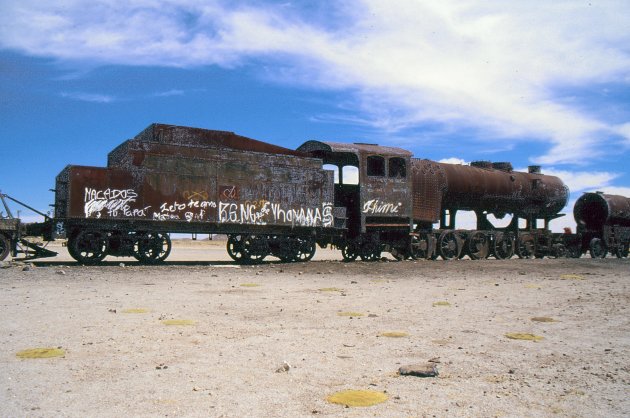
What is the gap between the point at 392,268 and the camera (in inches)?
541

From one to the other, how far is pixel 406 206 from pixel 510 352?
11643mm

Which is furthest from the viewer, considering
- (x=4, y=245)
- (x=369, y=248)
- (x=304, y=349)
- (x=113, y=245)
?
(x=369, y=248)

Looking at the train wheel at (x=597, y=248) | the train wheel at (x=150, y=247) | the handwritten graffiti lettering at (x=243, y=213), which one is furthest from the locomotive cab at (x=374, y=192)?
the train wheel at (x=597, y=248)

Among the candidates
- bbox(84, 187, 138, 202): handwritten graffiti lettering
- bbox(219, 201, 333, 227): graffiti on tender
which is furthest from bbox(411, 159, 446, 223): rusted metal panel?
bbox(84, 187, 138, 202): handwritten graffiti lettering

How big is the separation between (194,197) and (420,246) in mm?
7734

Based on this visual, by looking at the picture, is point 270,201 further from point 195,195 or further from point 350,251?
point 350,251

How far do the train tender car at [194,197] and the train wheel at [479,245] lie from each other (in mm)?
5912

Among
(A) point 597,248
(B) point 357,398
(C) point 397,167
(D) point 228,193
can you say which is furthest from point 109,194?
(A) point 597,248

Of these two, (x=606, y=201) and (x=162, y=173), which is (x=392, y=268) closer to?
(x=162, y=173)

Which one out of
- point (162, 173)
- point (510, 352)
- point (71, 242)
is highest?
point (162, 173)

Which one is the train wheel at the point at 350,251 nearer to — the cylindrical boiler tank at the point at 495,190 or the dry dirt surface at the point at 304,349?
the cylindrical boiler tank at the point at 495,190

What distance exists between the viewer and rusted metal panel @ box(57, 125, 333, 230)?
1252 centimetres

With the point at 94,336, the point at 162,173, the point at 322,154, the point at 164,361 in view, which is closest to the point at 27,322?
the point at 94,336

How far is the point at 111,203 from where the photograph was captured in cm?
1259
